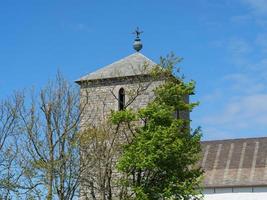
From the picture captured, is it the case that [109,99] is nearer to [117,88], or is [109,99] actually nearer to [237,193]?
[117,88]

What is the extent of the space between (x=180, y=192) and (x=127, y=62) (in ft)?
30.9

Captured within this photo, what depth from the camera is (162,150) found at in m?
32.6

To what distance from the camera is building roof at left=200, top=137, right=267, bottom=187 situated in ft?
122

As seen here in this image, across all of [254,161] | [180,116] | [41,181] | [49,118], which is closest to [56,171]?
[41,181]

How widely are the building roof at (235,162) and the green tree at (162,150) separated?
4093 millimetres

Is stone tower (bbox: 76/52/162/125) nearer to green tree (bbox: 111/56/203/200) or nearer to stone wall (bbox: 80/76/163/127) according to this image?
stone wall (bbox: 80/76/163/127)

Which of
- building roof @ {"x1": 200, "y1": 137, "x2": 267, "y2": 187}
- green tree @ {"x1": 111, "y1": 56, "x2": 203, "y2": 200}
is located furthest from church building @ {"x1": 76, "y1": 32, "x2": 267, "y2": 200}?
green tree @ {"x1": 111, "y1": 56, "x2": 203, "y2": 200}

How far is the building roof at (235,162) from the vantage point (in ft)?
122

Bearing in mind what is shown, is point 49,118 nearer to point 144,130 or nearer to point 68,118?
point 68,118

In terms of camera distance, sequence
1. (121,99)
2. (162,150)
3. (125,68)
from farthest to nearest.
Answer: (125,68)
(121,99)
(162,150)

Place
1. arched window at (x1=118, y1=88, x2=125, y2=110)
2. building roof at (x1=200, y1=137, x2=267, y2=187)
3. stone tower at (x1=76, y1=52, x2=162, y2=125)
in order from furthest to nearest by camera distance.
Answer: arched window at (x1=118, y1=88, x2=125, y2=110) < building roof at (x1=200, y1=137, x2=267, y2=187) < stone tower at (x1=76, y1=52, x2=162, y2=125)

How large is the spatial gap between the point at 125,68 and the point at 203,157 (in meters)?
6.58

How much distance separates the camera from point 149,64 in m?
37.8

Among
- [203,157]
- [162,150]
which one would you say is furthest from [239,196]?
[162,150]
